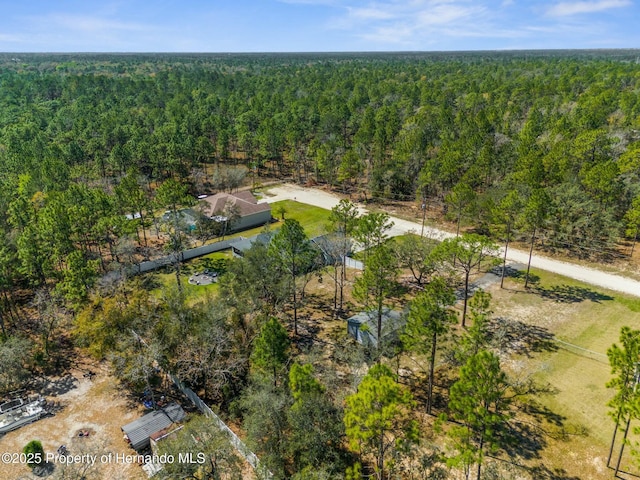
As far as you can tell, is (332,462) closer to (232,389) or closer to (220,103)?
(232,389)

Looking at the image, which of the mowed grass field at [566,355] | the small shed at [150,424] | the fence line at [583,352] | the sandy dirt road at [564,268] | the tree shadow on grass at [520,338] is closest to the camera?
the mowed grass field at [566,355]

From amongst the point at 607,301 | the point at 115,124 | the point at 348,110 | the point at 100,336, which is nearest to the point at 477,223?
the point at 607,301

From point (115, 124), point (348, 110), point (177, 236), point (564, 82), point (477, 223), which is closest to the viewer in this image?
point (177, 236)

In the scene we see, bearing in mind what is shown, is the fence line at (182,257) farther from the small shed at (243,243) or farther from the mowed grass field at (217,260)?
the small shed at (243,243)

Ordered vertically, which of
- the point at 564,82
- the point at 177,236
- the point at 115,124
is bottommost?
the point at 177,236

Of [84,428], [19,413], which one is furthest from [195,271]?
[84,428]

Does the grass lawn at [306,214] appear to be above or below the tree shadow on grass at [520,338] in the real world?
above

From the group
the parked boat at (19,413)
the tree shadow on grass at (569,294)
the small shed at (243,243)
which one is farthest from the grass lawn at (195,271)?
the tree shadow on grass at (569,294)
